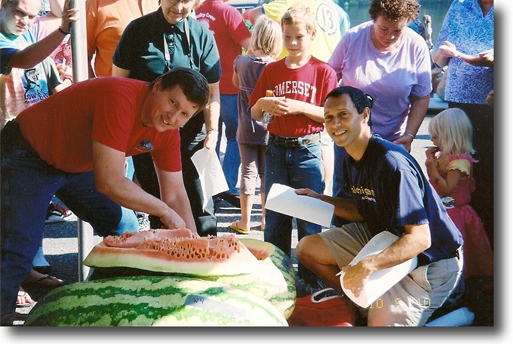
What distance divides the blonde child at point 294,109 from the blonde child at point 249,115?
6 centimetres

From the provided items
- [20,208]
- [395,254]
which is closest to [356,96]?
[395,254]

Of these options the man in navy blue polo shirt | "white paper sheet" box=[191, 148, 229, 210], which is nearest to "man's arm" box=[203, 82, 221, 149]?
"white paper sheet" box=[191, 148, 229, 210]

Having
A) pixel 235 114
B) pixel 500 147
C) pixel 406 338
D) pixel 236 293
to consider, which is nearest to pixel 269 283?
pixel 236 293

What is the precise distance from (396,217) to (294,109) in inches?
30.2

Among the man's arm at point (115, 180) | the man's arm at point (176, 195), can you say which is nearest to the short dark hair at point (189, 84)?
the man's arm at point (115, 180)

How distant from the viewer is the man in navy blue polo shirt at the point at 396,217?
2576mm

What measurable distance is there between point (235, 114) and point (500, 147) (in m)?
1.31

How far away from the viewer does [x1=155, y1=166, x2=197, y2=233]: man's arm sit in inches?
115

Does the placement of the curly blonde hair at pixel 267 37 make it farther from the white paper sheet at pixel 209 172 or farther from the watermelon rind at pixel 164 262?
the watermelon rind at pixel 164 262

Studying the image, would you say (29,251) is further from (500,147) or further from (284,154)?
(500,147)

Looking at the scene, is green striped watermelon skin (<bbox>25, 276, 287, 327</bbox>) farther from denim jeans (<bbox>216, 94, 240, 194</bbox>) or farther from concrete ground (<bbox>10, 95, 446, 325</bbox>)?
denim jeans (<bbox>216, 94, 240, 194</bbox>)

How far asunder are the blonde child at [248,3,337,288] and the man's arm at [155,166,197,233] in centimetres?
46

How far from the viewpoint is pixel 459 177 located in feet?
9.53

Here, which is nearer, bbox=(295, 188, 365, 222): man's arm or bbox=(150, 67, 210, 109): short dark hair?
bbox=(150, 67, 210, 109): short dark hair
